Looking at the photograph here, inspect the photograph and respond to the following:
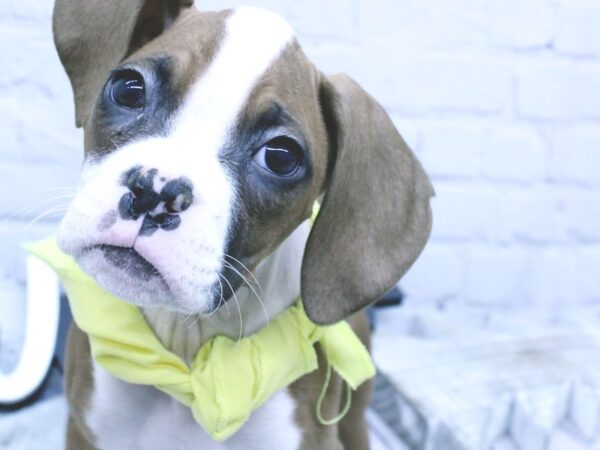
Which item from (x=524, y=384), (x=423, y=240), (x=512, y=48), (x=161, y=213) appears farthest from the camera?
(x=512, y=48)

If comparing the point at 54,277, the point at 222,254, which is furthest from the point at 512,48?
the point at 222,254

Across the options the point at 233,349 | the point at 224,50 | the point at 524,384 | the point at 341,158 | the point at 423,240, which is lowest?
the point at 524,384

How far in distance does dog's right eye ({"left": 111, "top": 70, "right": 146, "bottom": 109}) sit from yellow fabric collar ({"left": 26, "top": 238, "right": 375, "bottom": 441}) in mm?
334

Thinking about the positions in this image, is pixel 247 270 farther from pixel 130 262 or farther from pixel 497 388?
pixel 497 388

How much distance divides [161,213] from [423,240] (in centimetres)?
42

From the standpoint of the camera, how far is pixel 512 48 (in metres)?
2.09

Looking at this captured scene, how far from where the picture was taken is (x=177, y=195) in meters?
0.86

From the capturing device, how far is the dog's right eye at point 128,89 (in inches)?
39.1

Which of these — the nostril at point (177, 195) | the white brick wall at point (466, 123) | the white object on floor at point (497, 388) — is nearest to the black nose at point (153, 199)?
the nostril at point (177, 195)

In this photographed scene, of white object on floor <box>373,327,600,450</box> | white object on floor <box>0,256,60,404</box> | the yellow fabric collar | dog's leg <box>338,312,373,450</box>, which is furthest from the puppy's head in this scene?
white object on floor <box>0,256,60,404</box>

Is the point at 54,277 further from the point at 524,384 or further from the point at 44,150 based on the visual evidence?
the point at 524,384

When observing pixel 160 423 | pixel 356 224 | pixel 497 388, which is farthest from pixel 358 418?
pixel 356 224

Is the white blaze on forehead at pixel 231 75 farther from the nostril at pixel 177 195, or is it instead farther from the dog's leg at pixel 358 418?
the dog's leg at pixel 358 418

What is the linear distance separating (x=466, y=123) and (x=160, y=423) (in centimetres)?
121
